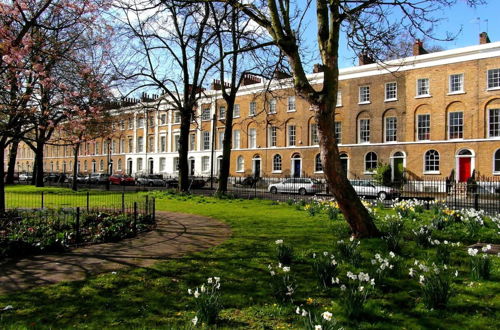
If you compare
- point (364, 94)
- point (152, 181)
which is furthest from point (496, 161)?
point (152, 181)

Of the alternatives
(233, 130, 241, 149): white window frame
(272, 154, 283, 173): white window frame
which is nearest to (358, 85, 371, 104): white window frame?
(272, 154, 283, 173): white window frame

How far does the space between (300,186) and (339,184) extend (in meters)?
24.6

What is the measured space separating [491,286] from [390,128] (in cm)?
3452

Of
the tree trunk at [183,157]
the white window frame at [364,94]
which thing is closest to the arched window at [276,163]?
the white window frame at [364,94]

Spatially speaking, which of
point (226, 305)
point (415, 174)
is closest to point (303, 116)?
point (415, 174)

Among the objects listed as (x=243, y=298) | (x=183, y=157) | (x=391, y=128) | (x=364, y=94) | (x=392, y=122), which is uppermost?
(x=364, y=94)

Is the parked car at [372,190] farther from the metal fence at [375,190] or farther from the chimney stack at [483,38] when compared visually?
the chimney stack at [483,38]

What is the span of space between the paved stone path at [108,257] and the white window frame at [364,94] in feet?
105

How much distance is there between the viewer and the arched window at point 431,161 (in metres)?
35.1

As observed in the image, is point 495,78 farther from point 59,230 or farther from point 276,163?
point 59,230

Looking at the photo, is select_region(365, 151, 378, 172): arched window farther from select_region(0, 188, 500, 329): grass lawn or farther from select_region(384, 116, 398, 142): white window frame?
select_region(0, 188, 500, 329): grass lawn

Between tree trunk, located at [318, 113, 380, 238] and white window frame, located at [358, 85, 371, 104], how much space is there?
1290 inches

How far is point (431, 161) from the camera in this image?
35469mm

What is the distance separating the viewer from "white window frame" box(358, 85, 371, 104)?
39.9 meters
